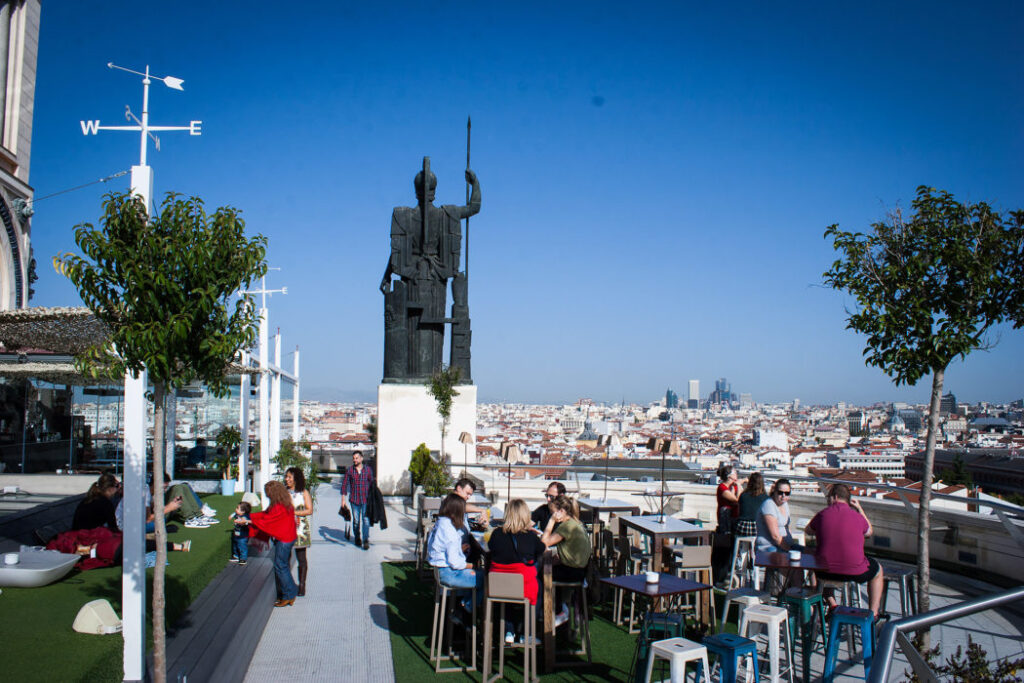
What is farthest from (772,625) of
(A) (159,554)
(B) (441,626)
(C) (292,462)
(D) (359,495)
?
(C) (292,462)

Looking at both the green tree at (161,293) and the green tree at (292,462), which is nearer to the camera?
the green tree at (161,293)

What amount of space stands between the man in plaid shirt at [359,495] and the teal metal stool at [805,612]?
20.8 feet

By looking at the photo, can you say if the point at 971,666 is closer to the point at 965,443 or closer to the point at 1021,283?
the point at 1021,283

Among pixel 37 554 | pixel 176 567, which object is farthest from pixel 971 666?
pixel 37 554

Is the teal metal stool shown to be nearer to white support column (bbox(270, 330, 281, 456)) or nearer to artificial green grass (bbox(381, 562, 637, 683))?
artificial green grass (bbox(381, 562, 637, 683))

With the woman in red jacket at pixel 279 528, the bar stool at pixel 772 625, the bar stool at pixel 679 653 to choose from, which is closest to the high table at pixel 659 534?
the bar stool at pixel 772 625

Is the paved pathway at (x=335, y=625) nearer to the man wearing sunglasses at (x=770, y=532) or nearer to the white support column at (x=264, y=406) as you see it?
the white support column at (x=264, y=406)

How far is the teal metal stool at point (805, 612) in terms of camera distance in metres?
5.70

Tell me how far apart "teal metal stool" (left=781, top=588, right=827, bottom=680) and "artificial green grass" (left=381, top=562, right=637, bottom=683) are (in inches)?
53.0

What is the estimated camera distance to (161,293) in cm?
416

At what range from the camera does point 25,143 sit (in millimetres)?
18531

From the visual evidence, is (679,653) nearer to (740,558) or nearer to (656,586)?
(656,586)

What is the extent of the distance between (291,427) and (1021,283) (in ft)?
60.7

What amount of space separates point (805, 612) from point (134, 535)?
4764 mm
